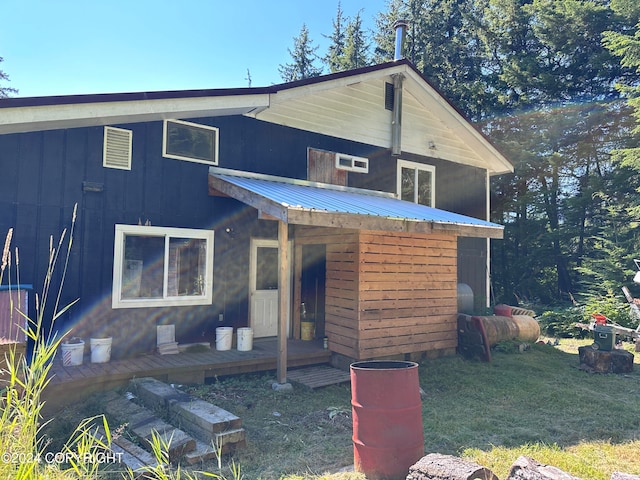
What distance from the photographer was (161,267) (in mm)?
6906

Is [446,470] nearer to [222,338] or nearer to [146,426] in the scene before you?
[146,426]

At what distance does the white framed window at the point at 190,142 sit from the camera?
703 cm

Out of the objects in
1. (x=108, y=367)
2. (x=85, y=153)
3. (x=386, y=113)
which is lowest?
(x=108, y=367)

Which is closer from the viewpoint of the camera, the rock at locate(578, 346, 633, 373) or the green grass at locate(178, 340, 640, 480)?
the green grass at locate(178, 340, 640, 480)

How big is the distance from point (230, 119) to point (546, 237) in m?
14.2

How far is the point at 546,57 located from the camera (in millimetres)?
18734

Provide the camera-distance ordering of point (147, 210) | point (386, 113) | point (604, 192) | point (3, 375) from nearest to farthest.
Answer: point (3, 375)
point (147, 210)
point (386, 113)
point (604, 192)

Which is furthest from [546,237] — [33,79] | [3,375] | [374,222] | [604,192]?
[33,79]

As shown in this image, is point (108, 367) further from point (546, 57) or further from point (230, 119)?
point (546, 57)

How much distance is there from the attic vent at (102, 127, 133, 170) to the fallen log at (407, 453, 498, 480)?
5.61m

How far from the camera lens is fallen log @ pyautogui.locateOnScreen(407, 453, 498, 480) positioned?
118 inches

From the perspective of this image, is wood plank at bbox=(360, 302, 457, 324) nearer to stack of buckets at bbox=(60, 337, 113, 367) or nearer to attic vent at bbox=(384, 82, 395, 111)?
stack of buckets at bbox=(60, 337, 113, 367)

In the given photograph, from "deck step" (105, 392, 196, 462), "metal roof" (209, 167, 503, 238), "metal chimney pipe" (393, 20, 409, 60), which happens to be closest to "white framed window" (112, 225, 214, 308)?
"metal roof" (209, 167, 503, 238)

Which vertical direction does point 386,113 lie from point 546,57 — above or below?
below
